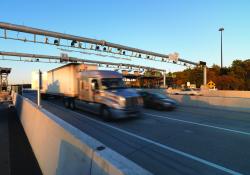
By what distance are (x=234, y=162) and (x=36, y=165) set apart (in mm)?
5504

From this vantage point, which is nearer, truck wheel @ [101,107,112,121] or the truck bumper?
the truck bumper

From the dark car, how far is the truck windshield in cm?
468

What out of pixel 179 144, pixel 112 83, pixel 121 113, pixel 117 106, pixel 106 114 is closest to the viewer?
pixel 179 144

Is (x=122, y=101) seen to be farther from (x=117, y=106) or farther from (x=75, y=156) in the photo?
(x=75, y=156)

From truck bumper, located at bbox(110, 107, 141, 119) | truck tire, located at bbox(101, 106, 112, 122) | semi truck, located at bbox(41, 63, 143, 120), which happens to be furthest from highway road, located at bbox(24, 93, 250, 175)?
semi truck, located at bbox(41, 63, 143, 120)

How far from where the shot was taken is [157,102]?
21.9 metres

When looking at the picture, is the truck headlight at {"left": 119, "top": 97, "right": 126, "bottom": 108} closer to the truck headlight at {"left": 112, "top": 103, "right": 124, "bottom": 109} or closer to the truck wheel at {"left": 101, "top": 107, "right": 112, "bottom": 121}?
the truck headlight at {"left": 112, "top": 103, "right": 124, "bottom": 109}

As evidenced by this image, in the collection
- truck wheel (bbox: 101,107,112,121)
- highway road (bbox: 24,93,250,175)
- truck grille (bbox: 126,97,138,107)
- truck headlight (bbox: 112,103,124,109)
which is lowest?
highway road (bbox: 24,93,250,175)

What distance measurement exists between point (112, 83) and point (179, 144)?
849cm

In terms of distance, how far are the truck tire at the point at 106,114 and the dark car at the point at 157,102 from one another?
626cm

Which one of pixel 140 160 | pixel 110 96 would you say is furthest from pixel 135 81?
pixel 140 160

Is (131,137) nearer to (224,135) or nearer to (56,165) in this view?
(224,135)

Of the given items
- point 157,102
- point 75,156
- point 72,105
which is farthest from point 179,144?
point 72,105

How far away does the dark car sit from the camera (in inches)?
849
